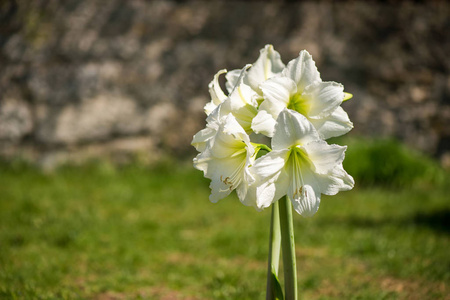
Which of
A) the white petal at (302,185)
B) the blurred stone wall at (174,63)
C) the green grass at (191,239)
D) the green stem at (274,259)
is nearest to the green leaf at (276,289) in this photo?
the green stem at (274,259)

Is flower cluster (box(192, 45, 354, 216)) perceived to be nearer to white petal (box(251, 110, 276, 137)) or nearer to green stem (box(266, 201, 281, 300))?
white petal (box(251, 110, 276, 137))

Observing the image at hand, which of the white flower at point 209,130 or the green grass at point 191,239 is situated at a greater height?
the white flower at point 209,130

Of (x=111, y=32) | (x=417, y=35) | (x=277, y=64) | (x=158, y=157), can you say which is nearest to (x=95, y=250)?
(x=277, y=64)

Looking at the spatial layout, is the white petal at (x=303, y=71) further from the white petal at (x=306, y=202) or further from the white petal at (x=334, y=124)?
the white petal at (x=306, y=202)

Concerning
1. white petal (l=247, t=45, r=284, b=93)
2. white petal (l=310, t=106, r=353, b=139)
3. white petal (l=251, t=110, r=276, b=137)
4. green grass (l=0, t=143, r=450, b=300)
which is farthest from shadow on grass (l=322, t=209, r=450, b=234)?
white petal (l=251, t=110, r=276, b=137)

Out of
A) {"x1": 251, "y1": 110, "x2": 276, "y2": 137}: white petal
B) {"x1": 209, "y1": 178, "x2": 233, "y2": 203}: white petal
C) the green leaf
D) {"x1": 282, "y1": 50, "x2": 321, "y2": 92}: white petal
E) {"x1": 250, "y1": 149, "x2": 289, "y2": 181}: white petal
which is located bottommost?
the green leaf

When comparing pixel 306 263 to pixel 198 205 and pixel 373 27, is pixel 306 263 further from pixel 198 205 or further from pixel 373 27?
pixel 373 27

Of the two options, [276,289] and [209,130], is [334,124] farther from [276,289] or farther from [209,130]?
[276,289]
